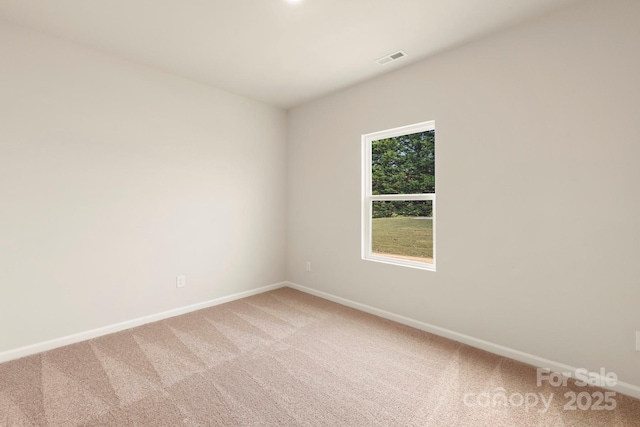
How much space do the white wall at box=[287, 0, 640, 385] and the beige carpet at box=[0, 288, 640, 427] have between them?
0.35 metres

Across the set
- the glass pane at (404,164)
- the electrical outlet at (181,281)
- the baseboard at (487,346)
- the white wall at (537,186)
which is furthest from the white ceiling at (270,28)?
the baseboard at (487,346)

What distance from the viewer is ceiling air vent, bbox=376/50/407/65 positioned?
8.46 ft

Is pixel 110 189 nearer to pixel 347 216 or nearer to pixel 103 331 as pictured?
pixel 103 331

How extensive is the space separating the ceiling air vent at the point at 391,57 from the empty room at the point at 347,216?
0.08 metres

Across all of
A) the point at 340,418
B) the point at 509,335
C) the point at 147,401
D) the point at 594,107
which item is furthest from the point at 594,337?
the point at 147,401

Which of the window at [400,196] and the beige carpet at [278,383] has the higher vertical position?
the window at [400,196]

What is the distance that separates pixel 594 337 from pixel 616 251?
598 millimetres

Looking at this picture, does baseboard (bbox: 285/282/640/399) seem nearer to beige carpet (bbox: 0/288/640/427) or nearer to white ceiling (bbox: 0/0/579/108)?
beige carpet (bbox: 0/288/640/427)

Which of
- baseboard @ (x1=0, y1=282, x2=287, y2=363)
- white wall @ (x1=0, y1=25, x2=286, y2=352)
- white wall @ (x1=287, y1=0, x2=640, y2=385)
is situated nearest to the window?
white wall @ (x1=287, y1=0, x2=640, y2=385)

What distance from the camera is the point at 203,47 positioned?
2510 mm

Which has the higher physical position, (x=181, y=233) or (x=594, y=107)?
(x=594, y=107)

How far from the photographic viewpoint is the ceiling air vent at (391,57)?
2577mm

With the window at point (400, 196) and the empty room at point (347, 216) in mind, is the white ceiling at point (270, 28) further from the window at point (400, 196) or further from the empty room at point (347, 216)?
the window at point (400, 196)

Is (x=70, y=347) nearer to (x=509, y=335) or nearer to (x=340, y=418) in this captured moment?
(x=340, y=418)
